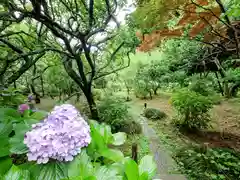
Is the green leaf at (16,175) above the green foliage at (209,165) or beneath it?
above

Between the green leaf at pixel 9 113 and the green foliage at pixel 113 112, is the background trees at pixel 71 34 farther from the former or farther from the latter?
the green leaf at pixel 9 113

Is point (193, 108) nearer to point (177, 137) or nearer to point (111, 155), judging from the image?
point (177, 137)

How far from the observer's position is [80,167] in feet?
1.78

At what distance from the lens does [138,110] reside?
7.06 metres

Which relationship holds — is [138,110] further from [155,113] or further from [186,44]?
[186,44]

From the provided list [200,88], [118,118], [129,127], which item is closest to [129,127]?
Answer: [129,127]

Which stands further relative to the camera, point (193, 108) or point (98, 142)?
point (193, 108)

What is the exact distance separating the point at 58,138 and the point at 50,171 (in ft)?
0.27

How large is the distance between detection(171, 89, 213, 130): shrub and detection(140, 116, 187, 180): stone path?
799 millimetres

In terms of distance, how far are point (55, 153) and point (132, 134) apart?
417 cm

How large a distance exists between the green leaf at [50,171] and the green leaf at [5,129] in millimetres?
174

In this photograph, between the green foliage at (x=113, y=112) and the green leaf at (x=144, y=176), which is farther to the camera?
the green foliage at (x=113, y=112)

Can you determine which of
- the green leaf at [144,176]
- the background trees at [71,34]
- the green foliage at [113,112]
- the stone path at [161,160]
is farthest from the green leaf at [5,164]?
the green foliage at [113,112]

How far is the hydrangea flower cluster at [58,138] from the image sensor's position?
54 cm
